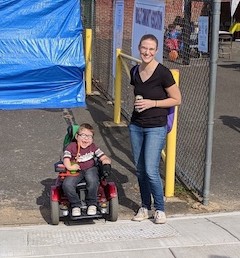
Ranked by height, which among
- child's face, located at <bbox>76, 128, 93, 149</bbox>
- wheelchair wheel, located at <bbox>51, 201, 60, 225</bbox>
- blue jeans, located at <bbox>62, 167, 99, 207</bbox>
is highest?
child's face, located at <bbox>76, 128, 93, 149</bbox>

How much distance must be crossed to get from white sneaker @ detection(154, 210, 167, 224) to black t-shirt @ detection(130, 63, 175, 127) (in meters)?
0.82

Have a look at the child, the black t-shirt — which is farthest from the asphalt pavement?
the black t-shirt

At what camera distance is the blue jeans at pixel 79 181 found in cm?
499

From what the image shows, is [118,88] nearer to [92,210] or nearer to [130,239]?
[92,210]

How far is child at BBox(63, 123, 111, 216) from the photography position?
5.01 m

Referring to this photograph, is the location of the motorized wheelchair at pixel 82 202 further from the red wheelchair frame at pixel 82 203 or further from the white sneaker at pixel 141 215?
the white sneaker at pixel 141 215

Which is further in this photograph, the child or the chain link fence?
the chain link fence

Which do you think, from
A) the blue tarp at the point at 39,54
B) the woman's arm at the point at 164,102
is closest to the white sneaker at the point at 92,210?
the woman's arm at the point at 164,102

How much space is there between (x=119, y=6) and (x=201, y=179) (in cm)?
460

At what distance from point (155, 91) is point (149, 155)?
573 mm

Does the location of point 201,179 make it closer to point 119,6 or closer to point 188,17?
point 188,17

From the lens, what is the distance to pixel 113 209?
5090mm

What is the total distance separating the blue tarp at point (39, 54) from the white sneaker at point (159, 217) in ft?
18.7

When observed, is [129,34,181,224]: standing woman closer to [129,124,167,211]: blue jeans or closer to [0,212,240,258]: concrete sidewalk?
[129,124,167,211]: blue jeans
